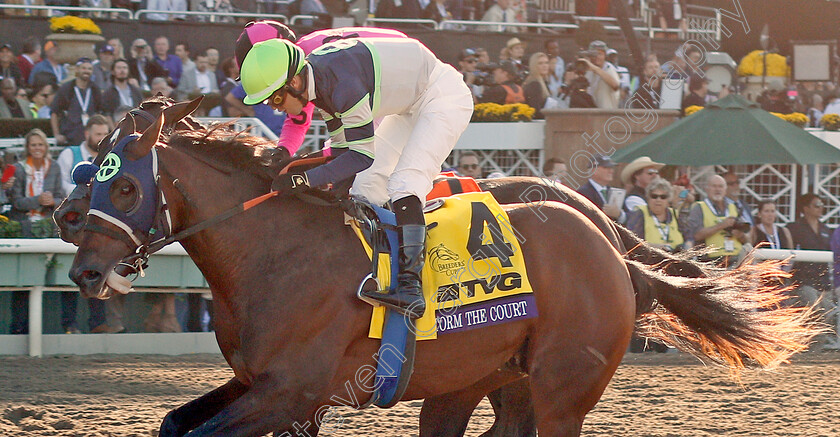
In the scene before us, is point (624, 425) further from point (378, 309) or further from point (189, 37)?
point (189, 37)

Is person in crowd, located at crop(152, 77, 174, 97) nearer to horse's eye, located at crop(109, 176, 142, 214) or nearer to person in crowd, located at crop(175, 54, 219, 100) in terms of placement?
person in crowd, located at crop(175, 54, 219, 100)

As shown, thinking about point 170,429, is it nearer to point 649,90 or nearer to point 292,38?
point 292,38

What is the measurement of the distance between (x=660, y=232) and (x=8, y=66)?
596 cm

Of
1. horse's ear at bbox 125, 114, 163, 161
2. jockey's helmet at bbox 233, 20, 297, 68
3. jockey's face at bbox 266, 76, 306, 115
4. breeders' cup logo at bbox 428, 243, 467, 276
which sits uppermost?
jockey's helmet at bbox 233, 20, 297, 68

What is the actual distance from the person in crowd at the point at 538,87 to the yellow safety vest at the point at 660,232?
2949 mm

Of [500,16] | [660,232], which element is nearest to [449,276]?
[660,232]

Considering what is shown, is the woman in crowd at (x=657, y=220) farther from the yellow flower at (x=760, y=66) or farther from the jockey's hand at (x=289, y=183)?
the yellow flower at (x=760, y=66)

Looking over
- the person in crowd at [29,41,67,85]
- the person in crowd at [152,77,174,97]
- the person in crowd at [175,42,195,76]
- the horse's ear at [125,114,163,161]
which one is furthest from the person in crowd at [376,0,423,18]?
the horse's ear at [125,114,163,161]

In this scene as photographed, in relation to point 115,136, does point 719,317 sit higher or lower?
lower

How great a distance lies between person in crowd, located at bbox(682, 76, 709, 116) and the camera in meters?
10.8

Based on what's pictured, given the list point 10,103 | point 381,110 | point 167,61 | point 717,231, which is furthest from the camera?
point 167,61

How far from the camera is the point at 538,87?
10.3 metres

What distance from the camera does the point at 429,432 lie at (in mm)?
4172

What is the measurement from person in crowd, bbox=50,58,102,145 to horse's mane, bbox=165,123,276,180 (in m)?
4.86
